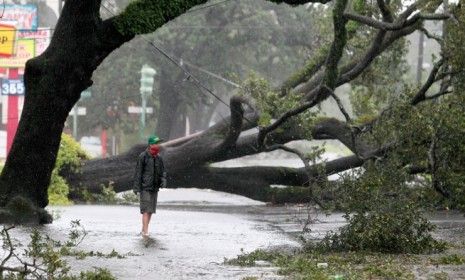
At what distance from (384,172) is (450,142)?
9.52ft

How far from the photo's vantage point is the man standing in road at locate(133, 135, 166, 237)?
16406mm

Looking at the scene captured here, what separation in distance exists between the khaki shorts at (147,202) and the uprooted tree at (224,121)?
1559mm

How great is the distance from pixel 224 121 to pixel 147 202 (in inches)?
414

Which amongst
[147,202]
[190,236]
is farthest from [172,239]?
[147,202]

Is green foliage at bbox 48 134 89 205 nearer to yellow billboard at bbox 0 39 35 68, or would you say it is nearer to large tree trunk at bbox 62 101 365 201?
large tree trunk at bbox 62 101 365 201

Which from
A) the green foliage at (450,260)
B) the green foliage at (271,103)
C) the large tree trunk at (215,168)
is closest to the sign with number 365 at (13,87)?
the large tree trunk at (215,168)

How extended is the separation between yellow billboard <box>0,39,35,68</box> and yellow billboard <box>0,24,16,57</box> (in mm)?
2031

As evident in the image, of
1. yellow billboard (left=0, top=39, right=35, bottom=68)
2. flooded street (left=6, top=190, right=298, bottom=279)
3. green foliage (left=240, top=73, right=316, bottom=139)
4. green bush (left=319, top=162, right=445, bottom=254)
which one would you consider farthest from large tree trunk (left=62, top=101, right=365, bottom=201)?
yellow billboard (left=0, top=39, right=35, bottom=68)

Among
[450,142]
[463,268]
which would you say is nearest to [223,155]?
[450,142]

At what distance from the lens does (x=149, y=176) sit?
16453 mm

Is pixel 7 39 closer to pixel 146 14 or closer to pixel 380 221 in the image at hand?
pixel 146 14

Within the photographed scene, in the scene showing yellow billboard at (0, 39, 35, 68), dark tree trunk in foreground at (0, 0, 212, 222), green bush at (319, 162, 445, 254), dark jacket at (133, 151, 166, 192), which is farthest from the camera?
yellow billboard at (0, 39, 35, 68)

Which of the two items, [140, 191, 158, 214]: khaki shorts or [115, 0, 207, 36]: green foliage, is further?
[140, 191, 158, 214]: khaki shorts

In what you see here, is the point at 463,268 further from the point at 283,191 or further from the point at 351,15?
the point at 283,191
